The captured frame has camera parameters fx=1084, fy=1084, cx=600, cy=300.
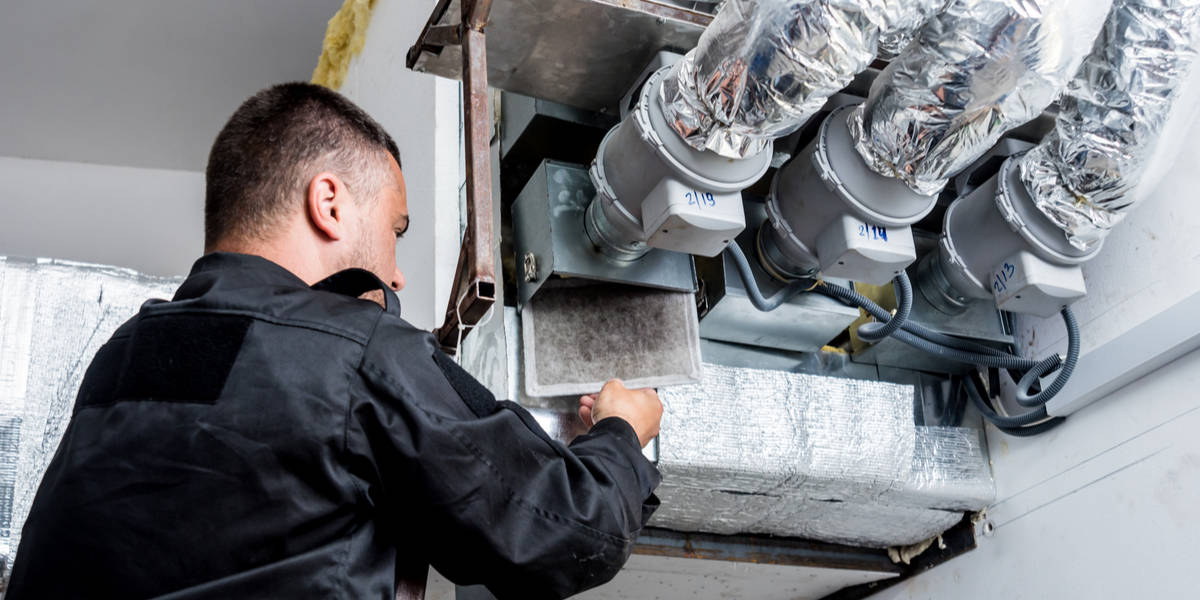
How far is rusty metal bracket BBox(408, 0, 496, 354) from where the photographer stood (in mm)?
1080

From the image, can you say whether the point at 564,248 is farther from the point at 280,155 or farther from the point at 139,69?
the point at 139,69

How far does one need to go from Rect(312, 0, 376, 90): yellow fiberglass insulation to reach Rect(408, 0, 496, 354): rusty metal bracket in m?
1.00

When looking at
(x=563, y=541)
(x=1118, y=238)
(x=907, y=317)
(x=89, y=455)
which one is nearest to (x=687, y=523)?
(x=907, y=317)

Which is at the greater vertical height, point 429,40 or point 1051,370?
point 429,40

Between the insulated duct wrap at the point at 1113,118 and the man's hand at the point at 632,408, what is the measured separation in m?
0.57

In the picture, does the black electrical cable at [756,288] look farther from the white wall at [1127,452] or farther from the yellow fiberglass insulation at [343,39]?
the yellow fiberglass insulation at [343,39]

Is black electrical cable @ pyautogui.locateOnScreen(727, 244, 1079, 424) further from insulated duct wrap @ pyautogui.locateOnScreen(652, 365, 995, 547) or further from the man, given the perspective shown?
the man

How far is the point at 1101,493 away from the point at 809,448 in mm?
380

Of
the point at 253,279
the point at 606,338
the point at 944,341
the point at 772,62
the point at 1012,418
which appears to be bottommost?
the point at 1012,418

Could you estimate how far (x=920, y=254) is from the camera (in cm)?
162

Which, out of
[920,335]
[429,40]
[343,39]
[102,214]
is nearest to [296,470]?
[429,40]

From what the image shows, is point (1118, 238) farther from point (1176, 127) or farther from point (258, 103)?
point (258, 103)

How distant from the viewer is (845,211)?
4.21 ft

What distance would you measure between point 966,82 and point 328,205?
0.66 m
